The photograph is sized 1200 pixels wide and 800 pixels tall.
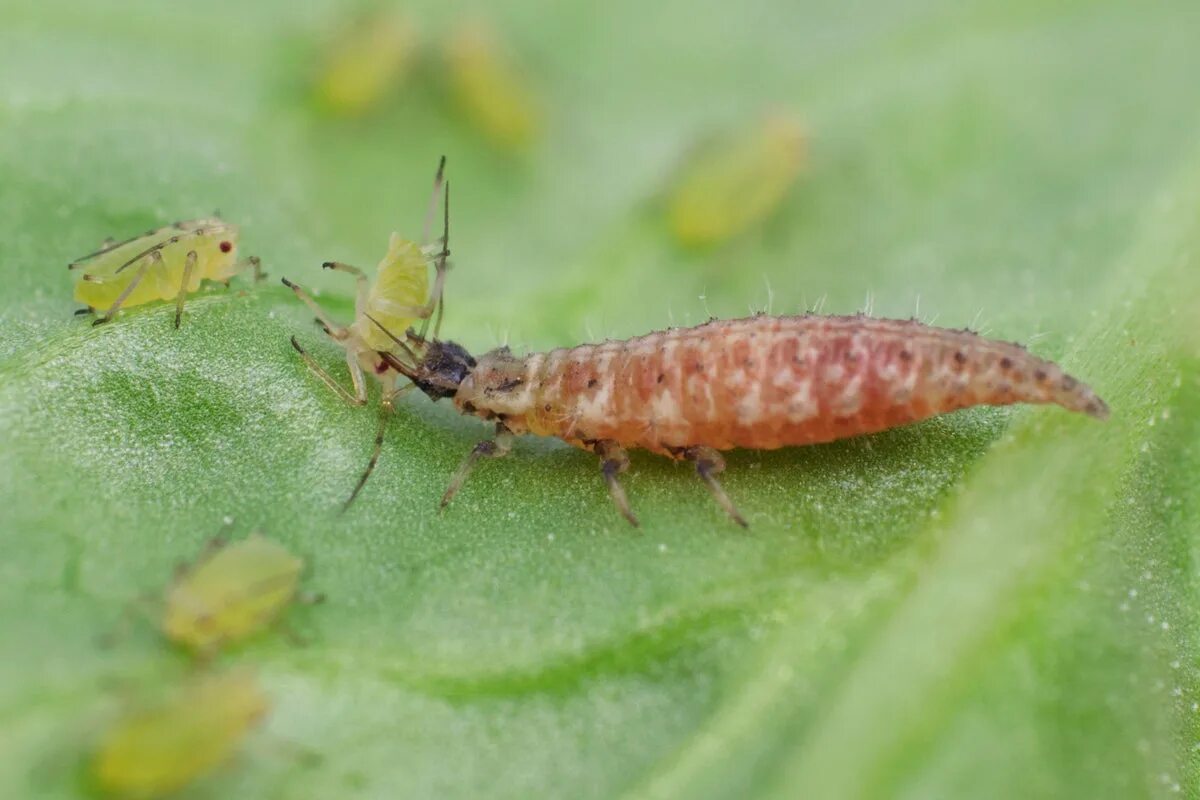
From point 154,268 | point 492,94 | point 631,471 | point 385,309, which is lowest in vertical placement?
point 631,471

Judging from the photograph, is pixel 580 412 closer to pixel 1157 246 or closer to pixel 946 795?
pixel 946 795

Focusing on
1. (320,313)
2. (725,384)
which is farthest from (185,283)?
(725,384)

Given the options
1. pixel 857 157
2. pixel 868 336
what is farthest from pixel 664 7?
pixel 868 336

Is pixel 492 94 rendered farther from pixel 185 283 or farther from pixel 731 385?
pixel 731 385

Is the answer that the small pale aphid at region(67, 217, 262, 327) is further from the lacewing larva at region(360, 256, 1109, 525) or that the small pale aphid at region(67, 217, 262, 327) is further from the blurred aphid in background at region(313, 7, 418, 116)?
the blurred aphid in background at region(313, 7, 418, 116)

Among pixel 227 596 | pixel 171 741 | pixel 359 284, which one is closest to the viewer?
pixel 171 741

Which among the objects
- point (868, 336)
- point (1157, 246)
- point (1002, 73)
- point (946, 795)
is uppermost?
point (1002, 73)
